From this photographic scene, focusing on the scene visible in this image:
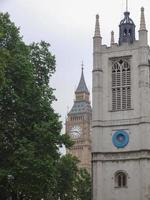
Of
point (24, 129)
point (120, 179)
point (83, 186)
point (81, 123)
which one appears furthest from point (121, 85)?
point (81, 123)

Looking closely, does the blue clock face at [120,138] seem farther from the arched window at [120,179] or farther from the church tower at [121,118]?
the arched window at [120,179]

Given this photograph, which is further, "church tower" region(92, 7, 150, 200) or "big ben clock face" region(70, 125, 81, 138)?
"big ben clock face" region(70, 125, 81, 138)

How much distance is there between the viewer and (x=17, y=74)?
36594 mm

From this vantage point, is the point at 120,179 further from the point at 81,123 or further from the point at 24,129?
the point at 81,123

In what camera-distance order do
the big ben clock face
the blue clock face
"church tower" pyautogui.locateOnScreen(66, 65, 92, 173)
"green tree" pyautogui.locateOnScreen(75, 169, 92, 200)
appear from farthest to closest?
the big ben clock face < "church tower" pyautogui.locateOnScreen(66, 65, 92, 173) < "green tree" pyautogui.locateOnScreen(75, 169, 92, 200) < the blue clock face

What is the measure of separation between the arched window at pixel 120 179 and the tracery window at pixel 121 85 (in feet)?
19.4

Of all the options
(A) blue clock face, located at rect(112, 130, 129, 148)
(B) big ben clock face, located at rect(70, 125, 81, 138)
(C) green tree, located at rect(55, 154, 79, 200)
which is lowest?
(C) green tree, located at rect(55, 154, 79, 200)

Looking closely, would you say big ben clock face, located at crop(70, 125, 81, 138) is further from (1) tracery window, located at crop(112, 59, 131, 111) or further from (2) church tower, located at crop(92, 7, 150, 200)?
(1) tracery window, located at crop(112, 59, 131, 111)

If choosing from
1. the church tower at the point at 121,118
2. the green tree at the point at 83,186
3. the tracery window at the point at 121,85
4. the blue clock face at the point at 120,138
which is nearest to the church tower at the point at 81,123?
the green tree at the point at 83,186

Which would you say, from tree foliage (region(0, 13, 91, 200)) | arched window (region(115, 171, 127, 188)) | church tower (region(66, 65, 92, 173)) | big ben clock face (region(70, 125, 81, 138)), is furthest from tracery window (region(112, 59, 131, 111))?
big ben clock face (region(70, 125, 81, 138))

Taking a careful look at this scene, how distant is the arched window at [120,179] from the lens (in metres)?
53.5

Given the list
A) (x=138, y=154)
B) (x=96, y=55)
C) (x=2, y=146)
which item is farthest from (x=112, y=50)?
(x=2, y=146)

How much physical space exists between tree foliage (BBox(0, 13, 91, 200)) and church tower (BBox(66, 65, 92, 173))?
346 ft

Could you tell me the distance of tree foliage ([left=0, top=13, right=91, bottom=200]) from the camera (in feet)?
114
